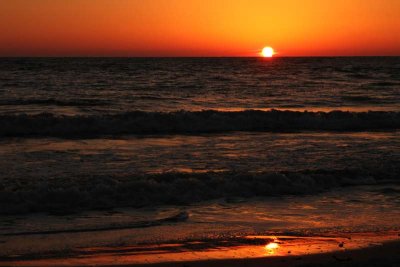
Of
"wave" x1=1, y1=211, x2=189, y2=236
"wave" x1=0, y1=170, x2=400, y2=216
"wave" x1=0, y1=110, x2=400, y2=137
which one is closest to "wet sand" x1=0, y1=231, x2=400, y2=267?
"wave" x1=1, y1=211, x2=189, y2=236

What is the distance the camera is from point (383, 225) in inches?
309

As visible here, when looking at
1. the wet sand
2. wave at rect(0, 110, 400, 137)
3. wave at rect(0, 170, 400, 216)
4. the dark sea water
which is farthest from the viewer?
wave at rect(0, 110, 400, 137)

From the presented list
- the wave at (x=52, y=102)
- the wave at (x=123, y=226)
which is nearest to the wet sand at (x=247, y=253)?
the wave at (x=123, y=226)

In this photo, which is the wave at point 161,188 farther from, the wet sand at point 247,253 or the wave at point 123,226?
the wet sand at point 247,253

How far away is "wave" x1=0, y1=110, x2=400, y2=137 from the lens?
19062 mm

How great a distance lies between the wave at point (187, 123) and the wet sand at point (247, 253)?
11882 mm

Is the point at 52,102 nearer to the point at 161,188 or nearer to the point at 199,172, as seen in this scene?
the point at 199,172

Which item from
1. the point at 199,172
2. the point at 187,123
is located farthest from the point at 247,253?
the point at 187,123

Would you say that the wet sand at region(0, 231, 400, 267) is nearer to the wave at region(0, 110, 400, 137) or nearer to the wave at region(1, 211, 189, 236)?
the wave at region(1, 211, 189, 236)

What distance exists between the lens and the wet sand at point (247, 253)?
20.1ft

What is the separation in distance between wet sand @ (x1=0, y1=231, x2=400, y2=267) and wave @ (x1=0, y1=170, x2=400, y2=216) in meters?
2.29

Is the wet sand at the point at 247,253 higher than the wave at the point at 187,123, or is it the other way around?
the wet sand at the point at 247,253

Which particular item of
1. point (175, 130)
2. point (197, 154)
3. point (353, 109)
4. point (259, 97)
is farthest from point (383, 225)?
point (259, 97)

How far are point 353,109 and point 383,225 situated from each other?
19.5 meters
